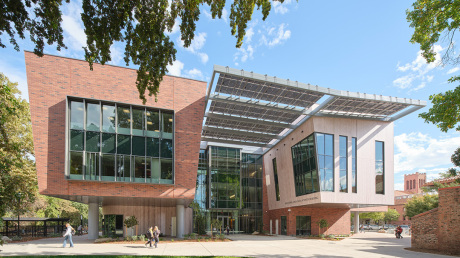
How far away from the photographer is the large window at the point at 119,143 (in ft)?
72.2

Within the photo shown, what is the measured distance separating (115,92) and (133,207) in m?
14.1

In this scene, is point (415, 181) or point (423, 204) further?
point (415, 181)

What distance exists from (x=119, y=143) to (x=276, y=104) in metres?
14.3

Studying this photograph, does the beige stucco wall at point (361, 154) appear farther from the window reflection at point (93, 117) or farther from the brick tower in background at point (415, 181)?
the brick tower in background at point (415, 181)

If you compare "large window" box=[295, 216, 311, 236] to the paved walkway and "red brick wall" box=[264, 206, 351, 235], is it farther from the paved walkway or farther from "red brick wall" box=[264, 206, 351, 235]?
the paved walkway

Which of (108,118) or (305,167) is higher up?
(108,118)

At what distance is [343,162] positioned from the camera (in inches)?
1179

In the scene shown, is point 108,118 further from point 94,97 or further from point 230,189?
point 230,189

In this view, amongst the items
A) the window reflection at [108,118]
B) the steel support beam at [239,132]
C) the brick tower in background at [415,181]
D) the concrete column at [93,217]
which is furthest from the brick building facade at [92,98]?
the brick tower in background at [415,181]

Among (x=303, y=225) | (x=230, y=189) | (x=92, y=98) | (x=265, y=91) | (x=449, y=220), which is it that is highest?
(x=265, y=91)

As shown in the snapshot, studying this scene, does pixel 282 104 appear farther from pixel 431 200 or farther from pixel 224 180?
pixel 431 200

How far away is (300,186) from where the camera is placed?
32.8m

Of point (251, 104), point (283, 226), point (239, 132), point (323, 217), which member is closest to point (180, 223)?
point (239, 132)

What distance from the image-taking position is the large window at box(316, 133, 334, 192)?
95.6 feet
